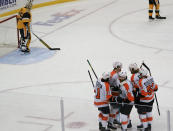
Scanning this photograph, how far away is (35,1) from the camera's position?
52.5 ft

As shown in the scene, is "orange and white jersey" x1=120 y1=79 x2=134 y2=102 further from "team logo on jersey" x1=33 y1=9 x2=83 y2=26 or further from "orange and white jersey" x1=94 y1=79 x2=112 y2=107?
"team logo on jersey" x1=33 y1=9 x2=83 y2=26

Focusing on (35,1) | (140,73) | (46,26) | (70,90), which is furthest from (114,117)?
(35,1)

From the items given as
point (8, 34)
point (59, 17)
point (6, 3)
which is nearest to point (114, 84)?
point (8, 34)

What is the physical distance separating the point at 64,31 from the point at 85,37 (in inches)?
32.5

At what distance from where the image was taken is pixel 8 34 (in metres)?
12.2

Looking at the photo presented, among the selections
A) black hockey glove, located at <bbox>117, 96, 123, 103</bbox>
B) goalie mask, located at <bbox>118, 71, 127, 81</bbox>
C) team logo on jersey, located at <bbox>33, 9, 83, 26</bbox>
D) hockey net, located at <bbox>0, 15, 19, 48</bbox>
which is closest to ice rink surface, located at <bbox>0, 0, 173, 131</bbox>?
team logo on jersey, located at <bbox>33, 9, 83, 26</bbox>

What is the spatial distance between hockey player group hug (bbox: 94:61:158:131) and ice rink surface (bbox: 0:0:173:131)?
0.54 feet

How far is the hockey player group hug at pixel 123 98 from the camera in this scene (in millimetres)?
6988

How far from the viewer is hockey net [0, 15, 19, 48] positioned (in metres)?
12.1

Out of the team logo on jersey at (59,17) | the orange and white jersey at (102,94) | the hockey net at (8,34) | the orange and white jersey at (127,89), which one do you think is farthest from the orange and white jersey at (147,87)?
the team logo on jersey at (59,17)

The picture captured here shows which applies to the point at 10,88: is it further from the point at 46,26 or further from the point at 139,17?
the point at 139,17

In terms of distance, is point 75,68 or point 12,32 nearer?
A: point 75,68

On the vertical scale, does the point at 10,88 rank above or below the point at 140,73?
below

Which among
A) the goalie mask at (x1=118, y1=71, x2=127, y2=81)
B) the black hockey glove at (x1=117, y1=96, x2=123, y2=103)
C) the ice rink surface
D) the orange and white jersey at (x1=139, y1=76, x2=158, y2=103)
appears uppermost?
the goalie mask at (x1=118, y1=71, x2=127, y2=81)
